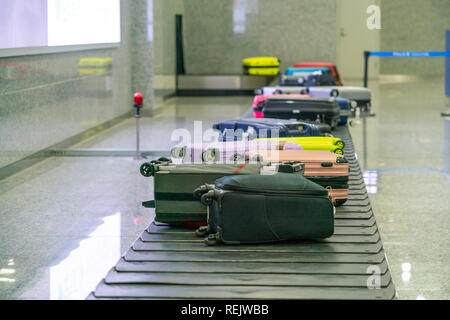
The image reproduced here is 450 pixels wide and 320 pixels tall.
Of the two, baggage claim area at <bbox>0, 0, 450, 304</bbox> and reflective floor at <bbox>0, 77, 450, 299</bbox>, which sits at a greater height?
baggage claim area at <bbox>0, 0, 450, 304</bbox>

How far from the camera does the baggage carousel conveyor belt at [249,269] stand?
2.11m

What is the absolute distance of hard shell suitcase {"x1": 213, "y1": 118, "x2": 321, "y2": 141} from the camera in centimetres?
464

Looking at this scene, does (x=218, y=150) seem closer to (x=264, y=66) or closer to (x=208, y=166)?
(x=208, y=166)

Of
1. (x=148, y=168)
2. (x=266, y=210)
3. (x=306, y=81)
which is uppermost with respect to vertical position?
(x=306, y=81)

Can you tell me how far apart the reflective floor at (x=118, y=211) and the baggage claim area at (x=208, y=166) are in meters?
0.02

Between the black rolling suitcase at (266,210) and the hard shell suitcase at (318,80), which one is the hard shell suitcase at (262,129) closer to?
the black rolling suitcase at (266,210)

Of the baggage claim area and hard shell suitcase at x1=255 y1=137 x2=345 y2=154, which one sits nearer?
the baggage claim area

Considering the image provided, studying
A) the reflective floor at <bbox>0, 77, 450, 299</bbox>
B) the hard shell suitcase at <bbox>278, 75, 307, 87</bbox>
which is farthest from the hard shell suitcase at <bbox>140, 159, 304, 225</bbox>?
the hard shell suitcase at <bbox>278, 75, 307, 87</bbox>

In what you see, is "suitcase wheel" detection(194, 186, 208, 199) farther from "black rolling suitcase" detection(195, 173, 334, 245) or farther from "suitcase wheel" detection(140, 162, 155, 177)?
"suitcase wheel" detection(140, 162, 155, 177)

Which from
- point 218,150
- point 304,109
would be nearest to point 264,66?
point 304,109

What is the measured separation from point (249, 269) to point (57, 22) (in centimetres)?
627

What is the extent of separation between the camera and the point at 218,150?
3443 millimetres

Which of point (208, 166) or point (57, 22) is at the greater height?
point (57, 22)

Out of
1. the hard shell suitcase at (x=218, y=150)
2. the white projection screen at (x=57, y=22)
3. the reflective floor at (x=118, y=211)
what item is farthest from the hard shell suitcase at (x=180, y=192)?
the white projection screen at (x=57, y=22)
